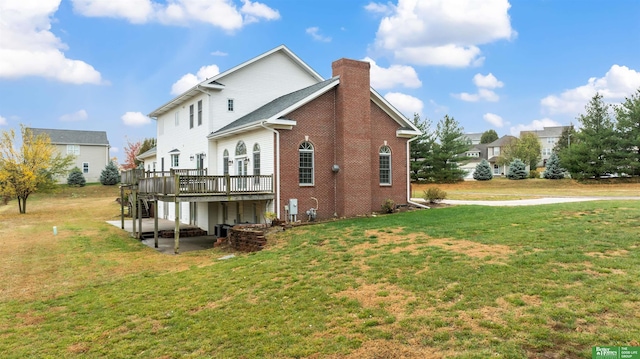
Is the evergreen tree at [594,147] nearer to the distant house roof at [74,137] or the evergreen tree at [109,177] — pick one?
the evergreen tree at [109,177]

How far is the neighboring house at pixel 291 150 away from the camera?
18.6 m

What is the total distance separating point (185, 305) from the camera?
9195mm

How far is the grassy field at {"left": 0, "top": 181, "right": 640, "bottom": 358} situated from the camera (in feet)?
20.3

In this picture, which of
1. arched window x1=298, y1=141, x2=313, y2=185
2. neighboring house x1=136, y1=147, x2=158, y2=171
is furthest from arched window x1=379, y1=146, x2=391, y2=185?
neighboring house x1=136, y1=147, x2=158, y2=171

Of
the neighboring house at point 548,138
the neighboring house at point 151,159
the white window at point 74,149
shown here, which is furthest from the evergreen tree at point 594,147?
the white window at point 74,149

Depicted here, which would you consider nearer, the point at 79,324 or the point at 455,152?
the point at 79,324

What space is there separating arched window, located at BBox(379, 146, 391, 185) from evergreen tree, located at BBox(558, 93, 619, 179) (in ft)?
99.0

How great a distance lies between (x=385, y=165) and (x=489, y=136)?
3801 inches

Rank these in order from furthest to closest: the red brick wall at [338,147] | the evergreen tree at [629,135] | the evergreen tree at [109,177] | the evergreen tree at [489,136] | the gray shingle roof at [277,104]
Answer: the evergreen tree at [489,136], the evergreen tree at [109,177], the evergreen tree at [629,135], the gray shingle roof at [277,104], the red brick wall at [338,147]

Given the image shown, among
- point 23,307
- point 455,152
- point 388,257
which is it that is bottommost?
point 23,307

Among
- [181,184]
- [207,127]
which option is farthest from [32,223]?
[181,184]

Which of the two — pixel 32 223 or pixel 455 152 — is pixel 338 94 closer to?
pixel 32 223

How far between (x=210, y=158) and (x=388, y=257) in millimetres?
15285

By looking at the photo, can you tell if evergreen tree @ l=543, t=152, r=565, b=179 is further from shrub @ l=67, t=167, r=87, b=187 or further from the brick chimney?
shrub @ l=67, t=167, r=87, b=187
